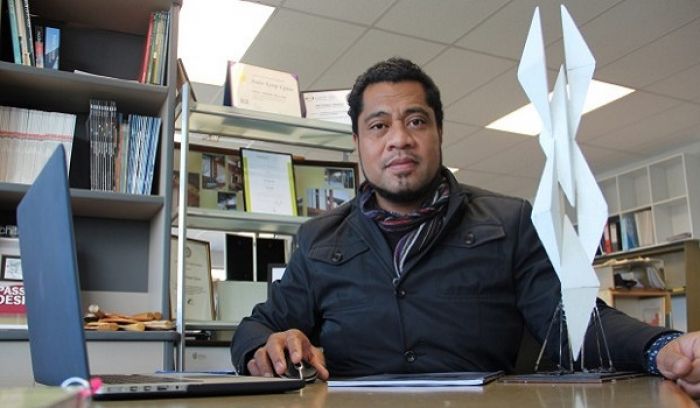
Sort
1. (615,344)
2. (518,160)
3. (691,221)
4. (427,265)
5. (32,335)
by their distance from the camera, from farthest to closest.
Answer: (518,160), (691,221), (427,265), (615,344), (32,335)

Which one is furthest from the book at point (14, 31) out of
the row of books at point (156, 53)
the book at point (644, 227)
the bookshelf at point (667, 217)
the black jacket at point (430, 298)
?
the book at point (644, 227)

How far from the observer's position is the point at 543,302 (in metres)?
1.28

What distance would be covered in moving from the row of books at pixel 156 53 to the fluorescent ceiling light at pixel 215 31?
1359 mm

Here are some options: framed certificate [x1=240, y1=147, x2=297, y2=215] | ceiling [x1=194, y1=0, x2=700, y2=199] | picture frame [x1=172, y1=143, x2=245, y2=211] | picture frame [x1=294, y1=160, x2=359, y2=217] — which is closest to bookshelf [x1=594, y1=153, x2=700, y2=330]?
ceiling [x1=194, y1=0, x2=700, y2=199]

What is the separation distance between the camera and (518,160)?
20.7ft

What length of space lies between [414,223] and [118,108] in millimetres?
1195

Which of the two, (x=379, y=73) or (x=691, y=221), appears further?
(x=691, y=221)

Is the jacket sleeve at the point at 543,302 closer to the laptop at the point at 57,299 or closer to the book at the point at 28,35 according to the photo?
the laptop at the point at 57,299

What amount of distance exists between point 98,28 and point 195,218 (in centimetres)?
74

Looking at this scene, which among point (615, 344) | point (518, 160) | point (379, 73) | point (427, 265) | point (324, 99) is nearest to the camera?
point (615, 344)

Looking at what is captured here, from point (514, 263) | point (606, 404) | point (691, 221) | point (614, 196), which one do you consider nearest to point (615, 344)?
point (514, 263)

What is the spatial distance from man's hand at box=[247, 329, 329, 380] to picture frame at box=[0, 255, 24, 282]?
3.76ft

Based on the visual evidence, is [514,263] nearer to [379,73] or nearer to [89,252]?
[379,73]

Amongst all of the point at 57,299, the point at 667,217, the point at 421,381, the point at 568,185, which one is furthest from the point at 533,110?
the point at 57,299
